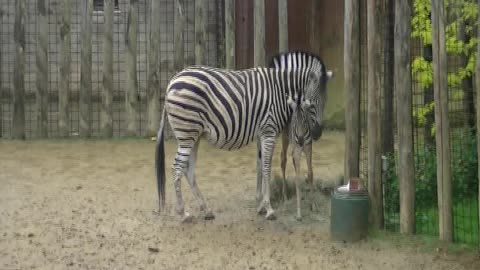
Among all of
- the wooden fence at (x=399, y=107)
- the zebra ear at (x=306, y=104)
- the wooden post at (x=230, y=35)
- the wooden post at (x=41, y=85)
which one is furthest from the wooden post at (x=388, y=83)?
the wooden post at (x=41, y=85)

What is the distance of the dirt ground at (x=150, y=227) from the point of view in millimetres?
6090

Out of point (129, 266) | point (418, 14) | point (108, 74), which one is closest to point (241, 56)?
point (108, 74)

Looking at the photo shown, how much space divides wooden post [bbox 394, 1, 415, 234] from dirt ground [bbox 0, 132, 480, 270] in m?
0.44

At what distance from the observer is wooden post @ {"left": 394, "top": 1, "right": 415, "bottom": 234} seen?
650cm

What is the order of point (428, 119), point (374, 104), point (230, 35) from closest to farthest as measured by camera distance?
point (374, 104), point (428, 119), point (230, 35)

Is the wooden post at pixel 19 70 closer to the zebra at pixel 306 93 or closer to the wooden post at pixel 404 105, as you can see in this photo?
the zebra at pixel 306 93

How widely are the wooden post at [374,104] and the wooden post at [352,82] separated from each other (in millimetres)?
180

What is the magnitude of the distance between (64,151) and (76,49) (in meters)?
4.48

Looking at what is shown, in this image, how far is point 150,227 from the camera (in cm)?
710

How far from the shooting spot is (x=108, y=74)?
39.2 ft

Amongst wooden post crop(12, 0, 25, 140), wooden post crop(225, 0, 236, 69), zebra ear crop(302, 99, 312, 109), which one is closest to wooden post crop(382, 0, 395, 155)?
zebra ear crop(302, 99, 312, 109)

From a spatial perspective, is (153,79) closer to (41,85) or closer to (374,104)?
(41,85)

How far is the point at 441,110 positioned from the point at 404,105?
1.29 ft

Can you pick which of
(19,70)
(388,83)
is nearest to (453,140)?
(388,83)
